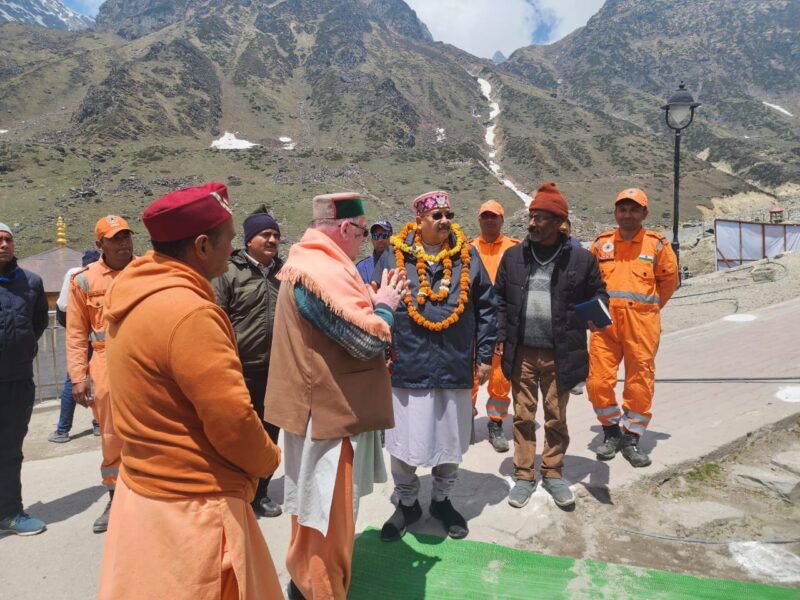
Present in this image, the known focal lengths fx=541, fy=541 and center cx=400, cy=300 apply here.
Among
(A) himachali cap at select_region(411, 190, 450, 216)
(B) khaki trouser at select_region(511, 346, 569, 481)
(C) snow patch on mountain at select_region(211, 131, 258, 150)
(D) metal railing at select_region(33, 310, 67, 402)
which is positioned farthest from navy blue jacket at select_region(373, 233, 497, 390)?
(C) snow patch on mountain at select_region(211, 131, 258, 150)

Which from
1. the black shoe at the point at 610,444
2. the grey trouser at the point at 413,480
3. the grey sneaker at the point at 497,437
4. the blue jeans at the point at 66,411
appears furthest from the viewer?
the blue jeans at the point at 66,411

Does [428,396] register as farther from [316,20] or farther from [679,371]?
[316,20]

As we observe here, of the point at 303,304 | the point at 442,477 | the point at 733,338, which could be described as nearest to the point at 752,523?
the point at 442,477

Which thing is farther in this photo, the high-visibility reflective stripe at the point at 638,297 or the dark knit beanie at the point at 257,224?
the high-visibility reflective stripe at the point at 638,297

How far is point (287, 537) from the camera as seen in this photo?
331 centimetres

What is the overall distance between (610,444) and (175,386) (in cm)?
368

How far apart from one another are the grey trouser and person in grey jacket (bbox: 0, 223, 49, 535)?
7.52 feet

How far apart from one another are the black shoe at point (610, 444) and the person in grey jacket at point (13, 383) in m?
3.95

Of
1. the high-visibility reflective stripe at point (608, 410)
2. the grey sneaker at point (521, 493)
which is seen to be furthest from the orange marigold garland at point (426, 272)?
the high-visibility reflective stripe at point (608, 410)

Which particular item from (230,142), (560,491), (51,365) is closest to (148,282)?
(560,491)

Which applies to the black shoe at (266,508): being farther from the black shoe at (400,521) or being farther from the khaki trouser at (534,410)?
the khaki trouser at (534,410)

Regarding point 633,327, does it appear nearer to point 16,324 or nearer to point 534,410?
point 534,410

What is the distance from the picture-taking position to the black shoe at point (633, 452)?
4070 mm

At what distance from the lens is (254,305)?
3.47 m
